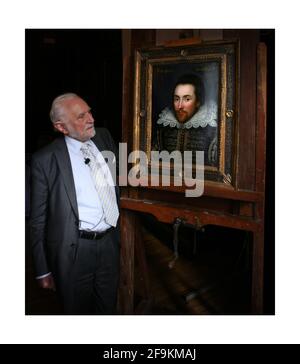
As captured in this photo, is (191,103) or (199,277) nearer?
(191,103)

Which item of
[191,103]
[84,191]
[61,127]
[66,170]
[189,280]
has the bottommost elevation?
[189,280]

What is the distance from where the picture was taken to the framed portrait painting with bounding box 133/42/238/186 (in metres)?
1.74

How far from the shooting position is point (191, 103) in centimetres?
182

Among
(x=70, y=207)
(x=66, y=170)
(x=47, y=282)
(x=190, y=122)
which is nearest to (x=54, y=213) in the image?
(x=70, y=207)

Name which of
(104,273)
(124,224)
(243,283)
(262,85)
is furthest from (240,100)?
(243,283)

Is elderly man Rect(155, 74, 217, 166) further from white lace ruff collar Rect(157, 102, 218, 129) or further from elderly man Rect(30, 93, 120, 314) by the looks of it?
elderly man Rect(30, 93, 120, 314)

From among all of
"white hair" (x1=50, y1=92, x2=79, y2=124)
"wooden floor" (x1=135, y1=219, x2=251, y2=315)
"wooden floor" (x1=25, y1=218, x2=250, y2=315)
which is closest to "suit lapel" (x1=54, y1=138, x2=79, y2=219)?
"white hair" (x1=50, y1=92, x2=79, y2=124)

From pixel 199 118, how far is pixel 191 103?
0.28 feet

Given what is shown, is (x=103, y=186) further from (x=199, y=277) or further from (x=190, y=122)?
(x=199, y=277)

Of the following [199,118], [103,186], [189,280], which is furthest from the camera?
[189,280]

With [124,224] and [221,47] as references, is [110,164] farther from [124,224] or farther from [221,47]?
[221,47]

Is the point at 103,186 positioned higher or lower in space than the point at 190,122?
lower

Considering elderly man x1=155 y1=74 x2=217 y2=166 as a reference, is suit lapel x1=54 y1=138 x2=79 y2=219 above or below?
below

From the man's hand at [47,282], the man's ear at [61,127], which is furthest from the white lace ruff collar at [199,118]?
the man's hand at [47,282]
